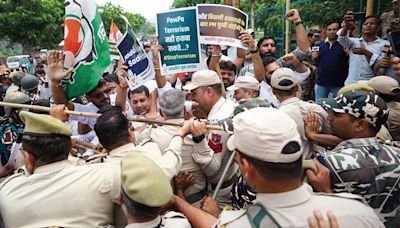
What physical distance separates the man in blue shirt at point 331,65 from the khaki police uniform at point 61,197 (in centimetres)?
471

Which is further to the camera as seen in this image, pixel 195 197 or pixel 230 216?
pixel 195 197

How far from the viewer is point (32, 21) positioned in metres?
29.6

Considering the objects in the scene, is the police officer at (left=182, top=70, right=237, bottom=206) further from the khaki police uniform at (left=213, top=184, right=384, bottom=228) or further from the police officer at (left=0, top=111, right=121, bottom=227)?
the khaki police uniform at (left=213, top=184, right=384, bottom=228)

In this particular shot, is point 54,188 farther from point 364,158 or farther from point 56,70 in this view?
point 56,70

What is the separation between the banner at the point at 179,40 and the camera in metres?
4.12

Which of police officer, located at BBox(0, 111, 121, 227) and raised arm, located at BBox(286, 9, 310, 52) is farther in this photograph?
raised arm, located at BBox(286, 9, 310, 52)

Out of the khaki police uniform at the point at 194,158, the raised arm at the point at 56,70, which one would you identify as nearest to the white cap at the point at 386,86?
the khaki police uniform at the point at 194,158

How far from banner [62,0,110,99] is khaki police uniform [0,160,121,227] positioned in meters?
1.88

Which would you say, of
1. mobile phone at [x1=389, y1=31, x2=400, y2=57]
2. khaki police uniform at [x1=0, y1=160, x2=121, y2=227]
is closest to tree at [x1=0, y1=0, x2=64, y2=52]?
mobile phone at [x1=389, y1=31, x2=400, y2=57]

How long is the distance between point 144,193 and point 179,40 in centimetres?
281

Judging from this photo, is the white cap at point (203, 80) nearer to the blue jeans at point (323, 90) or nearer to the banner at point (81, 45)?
the banner at point (81, 45)

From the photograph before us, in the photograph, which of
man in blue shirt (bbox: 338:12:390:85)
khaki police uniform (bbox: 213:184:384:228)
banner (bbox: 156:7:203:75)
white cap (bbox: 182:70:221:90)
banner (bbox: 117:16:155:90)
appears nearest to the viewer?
khaki police uniform (bbox: 213:184:384:228)

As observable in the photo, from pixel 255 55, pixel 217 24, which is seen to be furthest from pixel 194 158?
pixel 255 55

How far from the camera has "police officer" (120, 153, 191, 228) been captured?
1689mm
